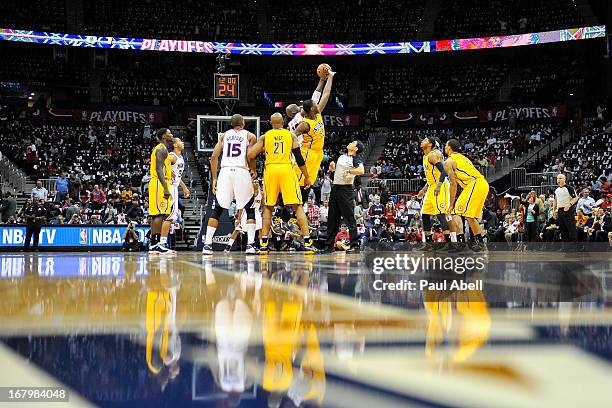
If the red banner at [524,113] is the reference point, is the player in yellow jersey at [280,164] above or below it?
below

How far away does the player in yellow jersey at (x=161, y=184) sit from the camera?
29.0ft

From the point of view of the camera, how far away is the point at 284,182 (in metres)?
7.84

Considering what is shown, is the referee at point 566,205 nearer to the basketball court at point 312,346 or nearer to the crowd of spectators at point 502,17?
the basketball court at point 312,346

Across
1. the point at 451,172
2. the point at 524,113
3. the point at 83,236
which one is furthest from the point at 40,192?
the point at 524,113

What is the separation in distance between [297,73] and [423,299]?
3090 centimetres

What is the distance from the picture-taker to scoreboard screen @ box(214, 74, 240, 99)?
1872 cm

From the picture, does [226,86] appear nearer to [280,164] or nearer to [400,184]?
[400,184]

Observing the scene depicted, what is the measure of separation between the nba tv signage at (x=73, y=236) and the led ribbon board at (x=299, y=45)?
14.3 metres

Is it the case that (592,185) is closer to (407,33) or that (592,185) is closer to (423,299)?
(407,33)

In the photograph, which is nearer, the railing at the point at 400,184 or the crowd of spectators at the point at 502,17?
the railing at the point at 400,184

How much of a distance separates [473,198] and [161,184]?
13.4ft

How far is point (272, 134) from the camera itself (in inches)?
309

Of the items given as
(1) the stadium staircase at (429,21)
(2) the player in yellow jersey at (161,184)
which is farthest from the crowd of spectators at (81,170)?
(1) the stadium staircase at (429,21)

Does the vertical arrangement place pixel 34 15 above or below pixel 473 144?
above
